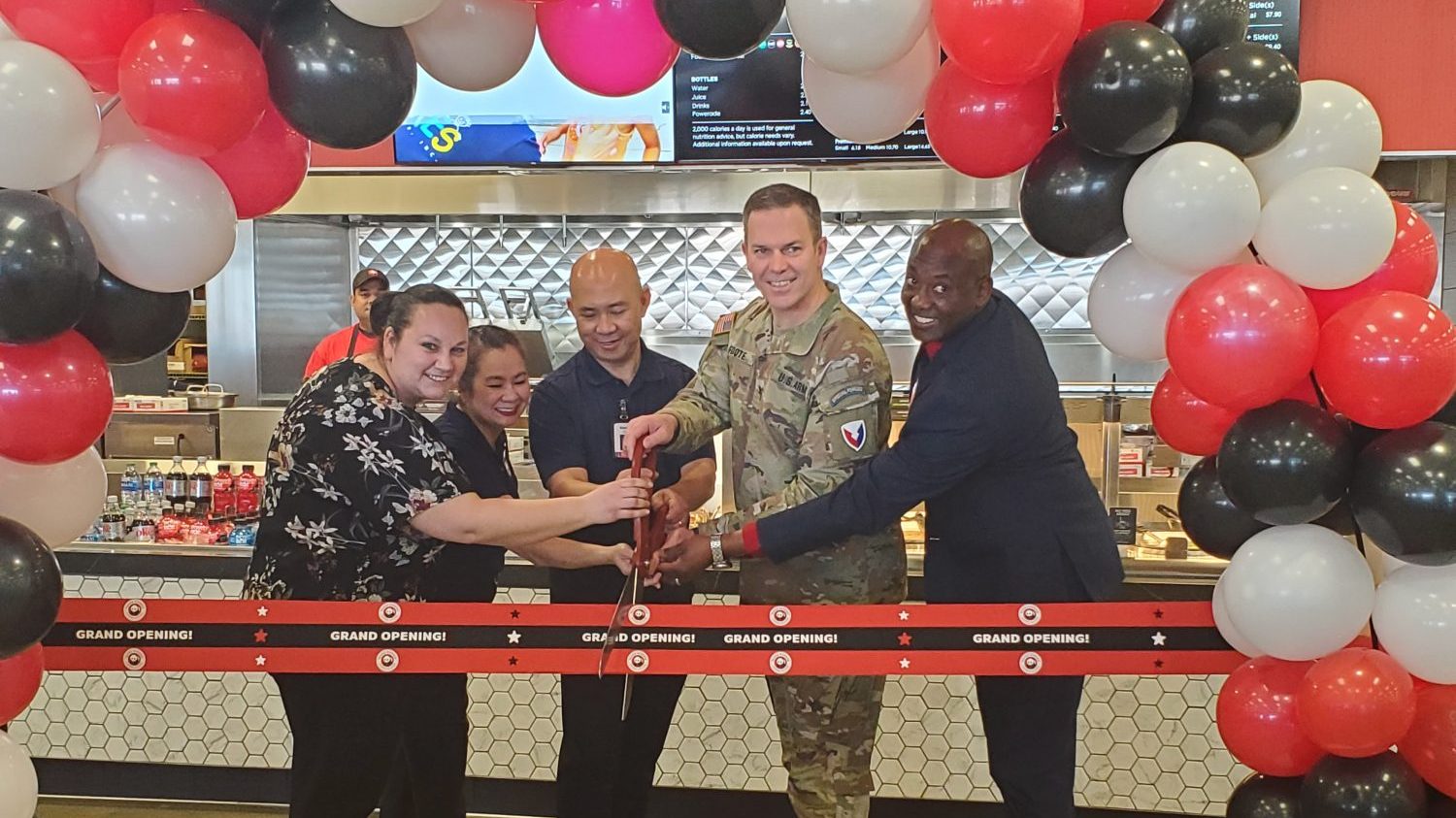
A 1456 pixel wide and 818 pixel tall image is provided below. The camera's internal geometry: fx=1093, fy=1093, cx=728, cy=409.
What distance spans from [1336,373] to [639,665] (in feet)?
4.43

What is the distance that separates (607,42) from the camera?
1821 mm

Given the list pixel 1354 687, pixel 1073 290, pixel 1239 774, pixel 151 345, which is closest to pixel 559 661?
pixel 151 345

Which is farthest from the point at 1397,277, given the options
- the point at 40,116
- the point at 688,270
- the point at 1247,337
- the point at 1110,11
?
the point at 688,270

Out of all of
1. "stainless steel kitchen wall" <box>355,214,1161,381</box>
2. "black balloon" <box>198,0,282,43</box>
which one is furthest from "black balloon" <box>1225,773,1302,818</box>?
"stainless steel kitchen wall" <box>355,214,1161,381</box>

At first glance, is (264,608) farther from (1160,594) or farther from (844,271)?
(844,271)

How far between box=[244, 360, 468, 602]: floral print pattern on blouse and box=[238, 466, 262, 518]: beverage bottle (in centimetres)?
131

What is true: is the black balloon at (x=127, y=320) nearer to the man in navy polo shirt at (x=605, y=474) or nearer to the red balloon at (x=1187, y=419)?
the man in navy polo shirt at (x=605, y=474)

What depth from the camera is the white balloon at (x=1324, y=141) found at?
1702mm

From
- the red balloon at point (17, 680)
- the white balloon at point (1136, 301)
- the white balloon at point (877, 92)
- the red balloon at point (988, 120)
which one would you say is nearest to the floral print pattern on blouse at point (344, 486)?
the red balloon at point (17, 680)

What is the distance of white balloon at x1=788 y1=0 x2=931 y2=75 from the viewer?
1631 millimetres

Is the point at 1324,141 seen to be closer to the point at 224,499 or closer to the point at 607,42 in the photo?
the point at 607,42

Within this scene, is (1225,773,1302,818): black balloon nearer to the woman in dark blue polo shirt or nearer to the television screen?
the woman in dark blue polo shirt

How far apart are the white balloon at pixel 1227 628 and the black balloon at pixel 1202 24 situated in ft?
2.82

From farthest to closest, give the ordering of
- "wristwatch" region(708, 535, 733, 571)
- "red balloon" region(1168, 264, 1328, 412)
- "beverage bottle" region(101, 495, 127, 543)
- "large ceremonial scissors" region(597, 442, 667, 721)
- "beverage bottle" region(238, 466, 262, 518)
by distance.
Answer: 1. "beverage bottle" region(238, 466, 262, 518)
2. "beverage bottle" region(101, 495, 127, 543)
3. "wristwatch" region(708, 535, 733, 571)
4. "large ceremonial scissors" region(597, 442, 667, 721)
5. "red balloon" region(1168, 264, 1328, 412)
